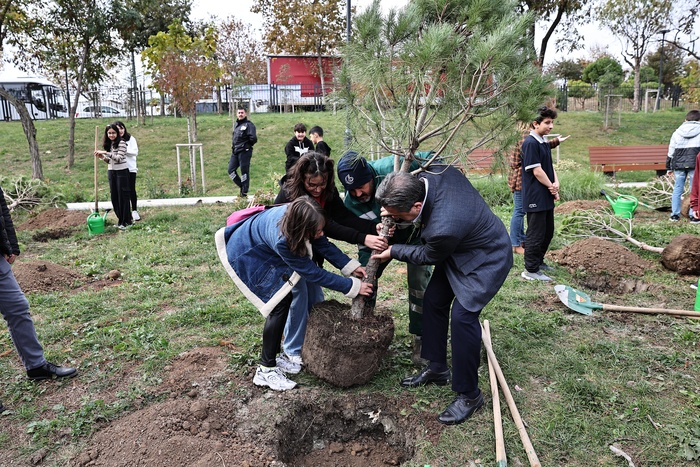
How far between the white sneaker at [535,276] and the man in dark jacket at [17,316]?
4081 mm

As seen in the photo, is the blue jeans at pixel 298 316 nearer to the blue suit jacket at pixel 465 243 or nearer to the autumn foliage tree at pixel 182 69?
the blue suit jacket at pixel 465 243

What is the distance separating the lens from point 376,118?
3273mm

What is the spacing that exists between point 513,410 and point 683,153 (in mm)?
6622

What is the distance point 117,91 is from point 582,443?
28402 millimetres

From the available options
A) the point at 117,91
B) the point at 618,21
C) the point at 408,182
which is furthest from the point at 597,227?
the point at 117,91

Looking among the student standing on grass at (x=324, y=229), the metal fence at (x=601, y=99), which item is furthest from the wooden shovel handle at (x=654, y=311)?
the metal fence at (x=601, y=99)

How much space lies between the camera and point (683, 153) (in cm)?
752

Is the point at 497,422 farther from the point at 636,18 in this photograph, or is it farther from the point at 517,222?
the point at 636,18

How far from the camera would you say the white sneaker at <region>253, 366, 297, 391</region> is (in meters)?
3.12

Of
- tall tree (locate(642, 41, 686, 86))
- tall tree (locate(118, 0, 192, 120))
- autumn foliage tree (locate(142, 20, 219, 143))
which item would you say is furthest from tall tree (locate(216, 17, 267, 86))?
tall tree (locate(642, 41, 686, 86))

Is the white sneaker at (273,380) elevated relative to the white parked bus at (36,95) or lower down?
lower down

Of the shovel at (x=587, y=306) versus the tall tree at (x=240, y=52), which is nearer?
the shovel at (x=587, y=306)

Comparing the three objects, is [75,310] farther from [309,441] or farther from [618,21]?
[618,21]

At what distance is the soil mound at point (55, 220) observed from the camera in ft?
25.3
